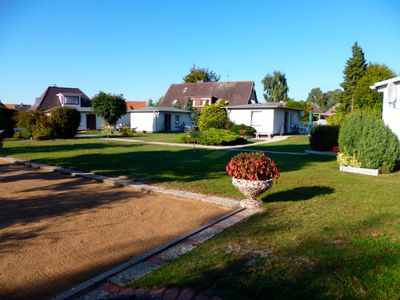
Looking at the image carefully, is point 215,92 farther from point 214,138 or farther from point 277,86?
point 277,86

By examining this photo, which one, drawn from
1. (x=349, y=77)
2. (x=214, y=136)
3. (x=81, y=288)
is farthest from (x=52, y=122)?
A: (x=349, y=77)

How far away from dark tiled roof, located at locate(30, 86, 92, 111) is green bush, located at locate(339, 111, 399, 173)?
4039cm

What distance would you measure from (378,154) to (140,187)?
305 inches

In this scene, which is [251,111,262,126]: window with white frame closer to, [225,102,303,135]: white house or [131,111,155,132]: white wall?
[225,102,303,135]: white house

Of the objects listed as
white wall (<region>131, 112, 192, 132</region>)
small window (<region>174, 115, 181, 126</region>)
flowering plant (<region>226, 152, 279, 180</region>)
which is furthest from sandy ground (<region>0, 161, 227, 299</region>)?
small window (<region>174, 115, 181, 126</region>)

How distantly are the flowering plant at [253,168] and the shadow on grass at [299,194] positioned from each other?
1.05 meters

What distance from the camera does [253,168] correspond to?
19.6 feet

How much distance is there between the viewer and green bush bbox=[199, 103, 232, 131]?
28484 millimetres

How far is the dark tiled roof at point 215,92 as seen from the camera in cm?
4125

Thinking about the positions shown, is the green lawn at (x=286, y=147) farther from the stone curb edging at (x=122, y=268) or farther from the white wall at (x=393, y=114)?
the stone curb edging at (x=122, y=268)

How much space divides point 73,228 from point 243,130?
2428cm

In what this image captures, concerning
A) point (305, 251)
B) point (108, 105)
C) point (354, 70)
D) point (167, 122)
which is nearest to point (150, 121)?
point (167, 122)

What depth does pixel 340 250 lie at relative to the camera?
4.06m

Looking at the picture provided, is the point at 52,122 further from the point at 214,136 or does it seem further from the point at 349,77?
the point at 349,77
